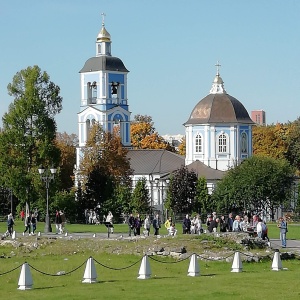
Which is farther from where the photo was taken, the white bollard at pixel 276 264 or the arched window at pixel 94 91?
the arched window at pixel 94 91

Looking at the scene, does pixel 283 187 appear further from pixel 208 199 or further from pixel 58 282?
pixel 58 282

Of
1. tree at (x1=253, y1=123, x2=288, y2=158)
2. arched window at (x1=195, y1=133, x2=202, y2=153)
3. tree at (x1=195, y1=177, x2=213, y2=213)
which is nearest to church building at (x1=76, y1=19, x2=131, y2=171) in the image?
arched window at (x1=195, y1=133, x2=202, y2=153)

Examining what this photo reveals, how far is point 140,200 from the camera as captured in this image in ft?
289

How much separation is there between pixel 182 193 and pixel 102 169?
7432 mm

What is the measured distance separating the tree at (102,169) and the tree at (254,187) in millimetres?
9242

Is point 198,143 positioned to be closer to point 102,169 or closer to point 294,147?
point 294,147

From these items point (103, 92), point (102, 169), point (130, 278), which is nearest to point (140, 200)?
point (102, 169)

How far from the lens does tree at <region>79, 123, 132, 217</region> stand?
275 feet

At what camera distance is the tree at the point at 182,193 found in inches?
3442

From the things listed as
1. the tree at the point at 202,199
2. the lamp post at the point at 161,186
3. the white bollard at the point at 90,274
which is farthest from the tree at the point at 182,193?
the white bollard at the point at 90,274

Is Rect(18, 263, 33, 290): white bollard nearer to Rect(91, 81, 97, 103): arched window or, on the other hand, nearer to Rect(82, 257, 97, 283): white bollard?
Rect(82, 257, 97, 283): white bollard

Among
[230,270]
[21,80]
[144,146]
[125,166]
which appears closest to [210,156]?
[125,166]

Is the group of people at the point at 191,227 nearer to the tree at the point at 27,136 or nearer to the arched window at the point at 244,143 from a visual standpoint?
the tree at the point at 27,136

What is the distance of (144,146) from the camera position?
12988 cm
